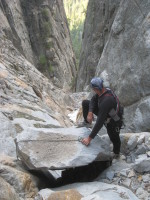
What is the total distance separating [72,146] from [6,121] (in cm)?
386

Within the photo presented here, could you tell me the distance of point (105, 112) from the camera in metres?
6.21

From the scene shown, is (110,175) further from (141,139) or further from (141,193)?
(141,139)

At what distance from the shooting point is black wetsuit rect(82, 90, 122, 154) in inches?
245

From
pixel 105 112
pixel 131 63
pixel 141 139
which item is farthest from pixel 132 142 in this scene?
pixel 131 63

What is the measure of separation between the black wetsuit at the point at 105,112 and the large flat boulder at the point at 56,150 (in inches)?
14.7

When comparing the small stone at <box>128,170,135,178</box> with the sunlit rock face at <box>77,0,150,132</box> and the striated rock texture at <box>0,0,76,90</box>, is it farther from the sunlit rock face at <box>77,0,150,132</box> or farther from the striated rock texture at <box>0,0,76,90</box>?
the striated rock texture at <box>0,0,76,90</box>

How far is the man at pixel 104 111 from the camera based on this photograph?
6.23 metres

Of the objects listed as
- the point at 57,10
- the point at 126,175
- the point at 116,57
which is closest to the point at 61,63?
the point at 57,10

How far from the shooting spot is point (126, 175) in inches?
247

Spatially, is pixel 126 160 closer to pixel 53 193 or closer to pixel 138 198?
pixel 138 198

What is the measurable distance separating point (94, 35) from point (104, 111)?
32245mm

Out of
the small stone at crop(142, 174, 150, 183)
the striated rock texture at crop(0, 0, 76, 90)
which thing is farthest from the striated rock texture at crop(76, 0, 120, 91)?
the small stone at crop(142, 174, 150, 183)

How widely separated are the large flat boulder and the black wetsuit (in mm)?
374

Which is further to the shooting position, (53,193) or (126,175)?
(126,175)
